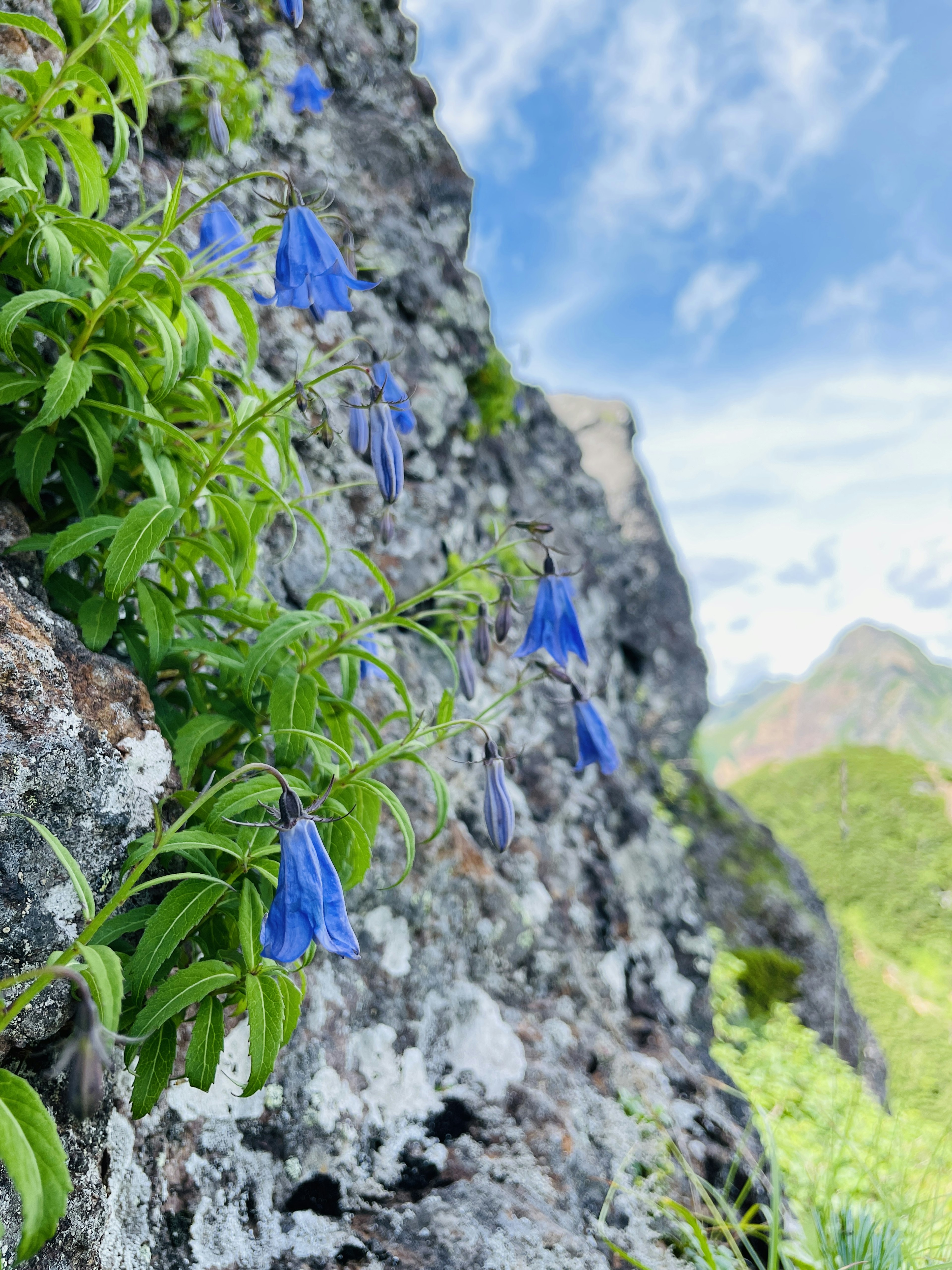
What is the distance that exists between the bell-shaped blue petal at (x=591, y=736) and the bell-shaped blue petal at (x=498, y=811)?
13.5 inches

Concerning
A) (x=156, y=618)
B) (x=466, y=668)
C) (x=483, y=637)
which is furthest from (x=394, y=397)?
(x=156, y=618)

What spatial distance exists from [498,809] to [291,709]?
0.65 m

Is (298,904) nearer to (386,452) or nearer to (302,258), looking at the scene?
(386,452)

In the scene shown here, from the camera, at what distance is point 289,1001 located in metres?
1.79

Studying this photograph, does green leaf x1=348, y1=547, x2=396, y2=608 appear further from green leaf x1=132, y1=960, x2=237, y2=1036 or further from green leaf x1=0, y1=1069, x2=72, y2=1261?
green leaf x1=0, y1=1069, x2=72, y2=1261

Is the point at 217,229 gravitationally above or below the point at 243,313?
above

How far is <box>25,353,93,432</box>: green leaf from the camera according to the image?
184 cm

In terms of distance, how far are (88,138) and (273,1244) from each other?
9.80 feet

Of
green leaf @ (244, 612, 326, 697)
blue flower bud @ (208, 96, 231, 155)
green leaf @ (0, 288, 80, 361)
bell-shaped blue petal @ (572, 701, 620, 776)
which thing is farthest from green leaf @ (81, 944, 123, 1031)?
blue flower bud @ (208, 96, 231, 155)

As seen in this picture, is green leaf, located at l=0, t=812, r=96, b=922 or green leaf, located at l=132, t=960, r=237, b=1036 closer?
green leaf, located at l=0, t=812, r=96, b=922

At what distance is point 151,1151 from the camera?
1961mm

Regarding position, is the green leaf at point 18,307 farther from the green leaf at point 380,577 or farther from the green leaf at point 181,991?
the green leaf at point 181,991

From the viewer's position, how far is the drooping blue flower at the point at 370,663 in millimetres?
2635

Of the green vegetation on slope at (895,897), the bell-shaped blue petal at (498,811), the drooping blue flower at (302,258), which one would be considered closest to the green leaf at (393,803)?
the bell-shaped blue petal at (498,811)
